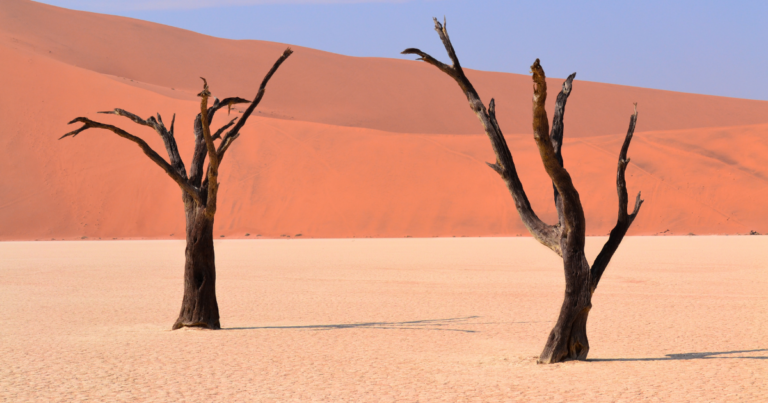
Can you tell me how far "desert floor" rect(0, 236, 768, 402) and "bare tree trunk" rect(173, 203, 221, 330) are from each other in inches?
9.9

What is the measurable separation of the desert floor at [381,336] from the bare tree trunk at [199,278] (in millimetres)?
251

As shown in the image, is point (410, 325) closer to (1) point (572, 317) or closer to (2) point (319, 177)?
(1) point (572, 317)

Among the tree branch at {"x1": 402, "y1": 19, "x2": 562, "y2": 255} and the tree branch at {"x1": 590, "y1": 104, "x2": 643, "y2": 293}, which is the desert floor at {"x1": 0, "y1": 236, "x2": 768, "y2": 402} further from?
the tree branch at {"x1": 402, "y1": 19, "x2": 562, "y2": 255}

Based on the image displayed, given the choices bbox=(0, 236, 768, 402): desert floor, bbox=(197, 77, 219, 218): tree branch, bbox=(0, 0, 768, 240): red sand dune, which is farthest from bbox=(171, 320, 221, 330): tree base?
bbox=(0, 0, 768, 240): red sand dune

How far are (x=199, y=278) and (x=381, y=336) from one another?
2430 mm

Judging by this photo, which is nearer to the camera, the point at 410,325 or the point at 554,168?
the point at 554,168

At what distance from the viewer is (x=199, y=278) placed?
31.6ft

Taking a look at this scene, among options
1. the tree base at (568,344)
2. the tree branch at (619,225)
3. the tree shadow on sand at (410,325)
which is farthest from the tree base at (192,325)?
the tree branch at (619,225)

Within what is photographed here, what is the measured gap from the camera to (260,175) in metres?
41.1

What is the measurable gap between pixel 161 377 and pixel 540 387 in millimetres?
3153

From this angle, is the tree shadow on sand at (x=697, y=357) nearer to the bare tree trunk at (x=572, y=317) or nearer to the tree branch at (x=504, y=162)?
the bare tree trunk at (x=572, y=317)

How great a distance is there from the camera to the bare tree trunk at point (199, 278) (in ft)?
31.1

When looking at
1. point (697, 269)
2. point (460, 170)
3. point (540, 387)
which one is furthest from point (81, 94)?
point (540, 387)

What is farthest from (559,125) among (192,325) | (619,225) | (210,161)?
(192,325)
